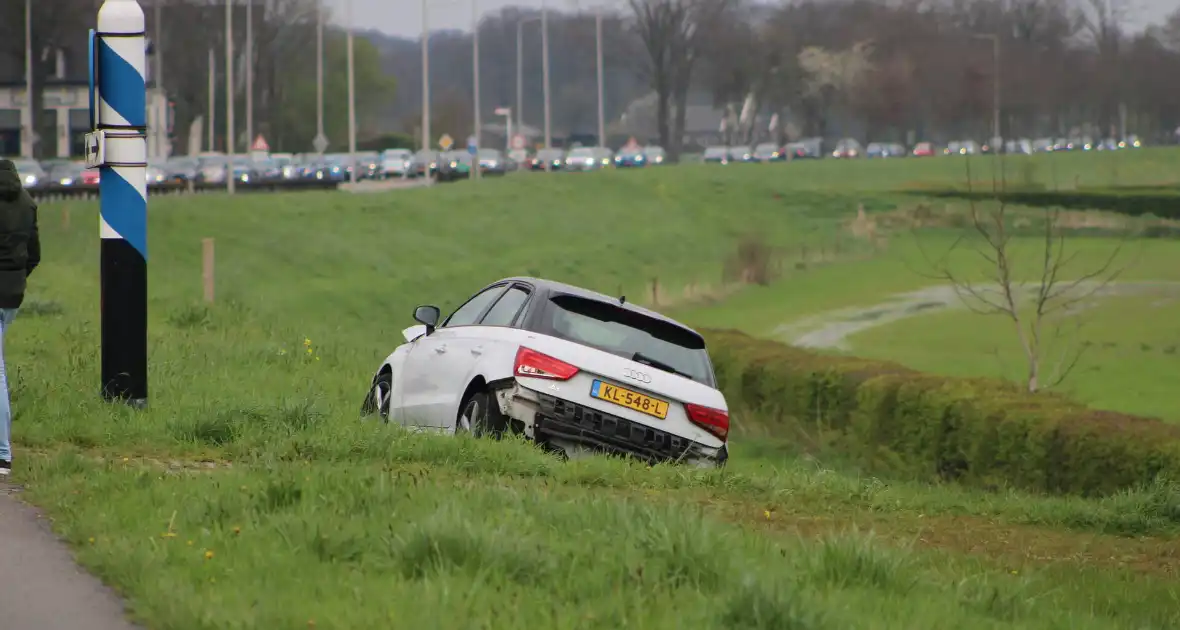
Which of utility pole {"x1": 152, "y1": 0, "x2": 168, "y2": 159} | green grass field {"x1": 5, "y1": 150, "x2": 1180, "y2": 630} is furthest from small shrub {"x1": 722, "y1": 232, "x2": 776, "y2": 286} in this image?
utility pole {"x1": 152, "y1": 0, "x2": 168, "y2": 159}

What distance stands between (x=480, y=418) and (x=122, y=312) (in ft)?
7.67

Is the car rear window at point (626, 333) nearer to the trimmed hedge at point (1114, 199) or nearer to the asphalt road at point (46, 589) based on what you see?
the asphalt road at point (46, 589)

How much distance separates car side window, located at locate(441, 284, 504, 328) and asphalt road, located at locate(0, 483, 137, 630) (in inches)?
223

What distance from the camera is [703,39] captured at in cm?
12531

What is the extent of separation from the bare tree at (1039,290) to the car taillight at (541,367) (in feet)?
50.9

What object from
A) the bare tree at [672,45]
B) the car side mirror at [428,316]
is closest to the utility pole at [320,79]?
the bare tree at [672,45]

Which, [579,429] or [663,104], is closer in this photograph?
[579,429]

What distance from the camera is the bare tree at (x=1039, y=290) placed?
2970 centimetres

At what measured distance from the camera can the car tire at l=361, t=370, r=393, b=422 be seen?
13.4 m

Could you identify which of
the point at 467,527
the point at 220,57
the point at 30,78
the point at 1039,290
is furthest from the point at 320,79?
the point at 467,527

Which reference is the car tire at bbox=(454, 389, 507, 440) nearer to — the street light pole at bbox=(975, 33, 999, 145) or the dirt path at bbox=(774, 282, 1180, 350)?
the dirt path at bbox=(774, 282, 1180, 350)

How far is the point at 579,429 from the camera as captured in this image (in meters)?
10.7

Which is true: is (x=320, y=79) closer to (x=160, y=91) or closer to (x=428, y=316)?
(x=160, y=91)

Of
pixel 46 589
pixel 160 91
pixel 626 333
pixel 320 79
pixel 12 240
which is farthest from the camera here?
pixel 320 79
